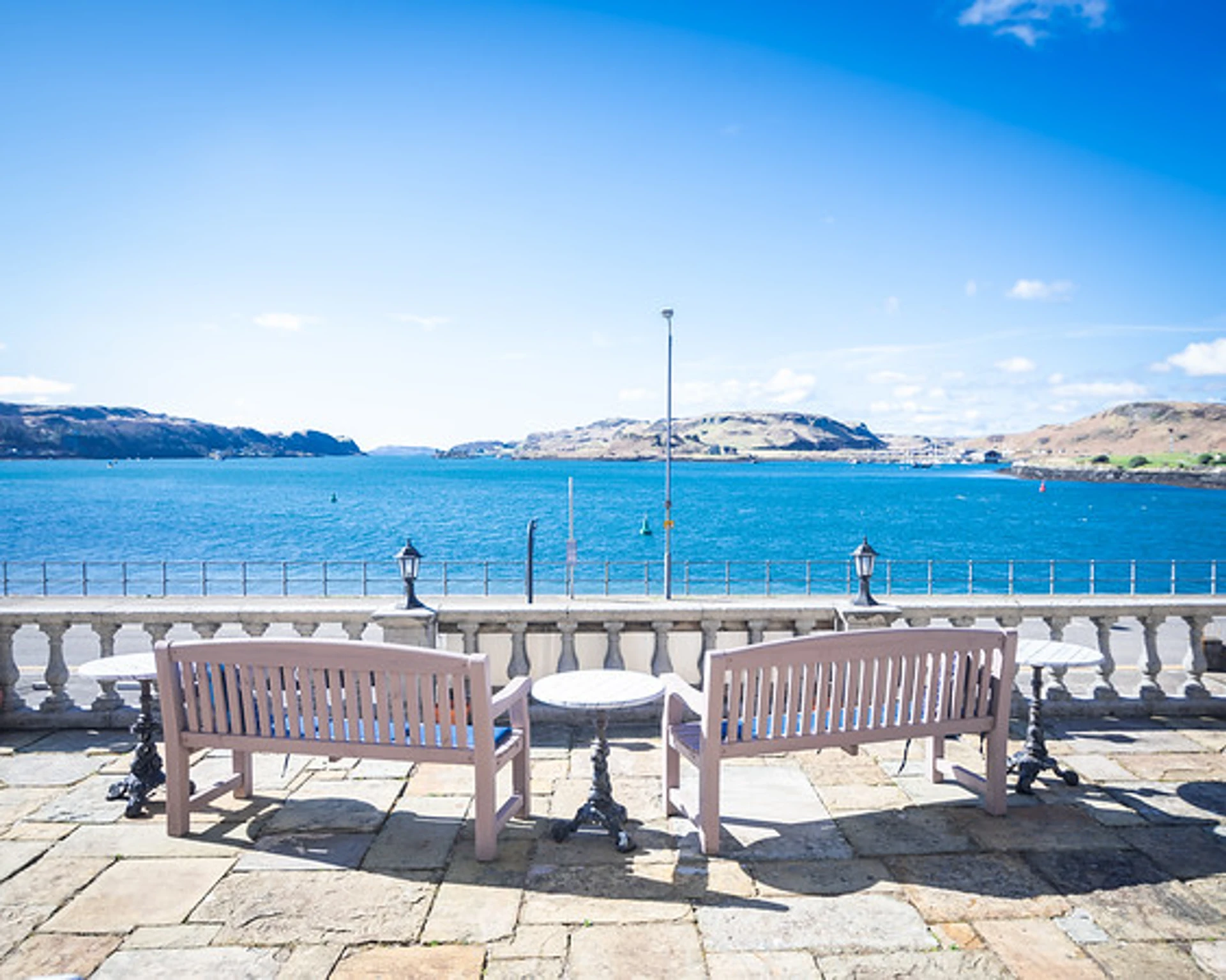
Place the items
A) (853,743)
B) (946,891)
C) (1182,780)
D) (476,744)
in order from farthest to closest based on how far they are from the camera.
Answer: (1182,780)
(853,743)
(476,744)
(946,891)

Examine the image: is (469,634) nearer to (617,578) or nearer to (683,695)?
(683,695)

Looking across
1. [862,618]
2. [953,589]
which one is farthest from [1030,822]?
[953,589]

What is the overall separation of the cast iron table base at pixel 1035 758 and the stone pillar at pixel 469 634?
3.62 metres

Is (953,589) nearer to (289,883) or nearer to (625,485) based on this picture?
(289,883)

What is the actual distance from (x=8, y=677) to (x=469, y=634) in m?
3.26

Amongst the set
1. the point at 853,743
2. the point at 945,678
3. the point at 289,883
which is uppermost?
the point at 945,678

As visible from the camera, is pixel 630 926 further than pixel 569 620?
No

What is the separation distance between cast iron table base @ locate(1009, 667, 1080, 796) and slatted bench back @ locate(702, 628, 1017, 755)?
69 cm

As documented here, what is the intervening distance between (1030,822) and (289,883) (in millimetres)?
3707

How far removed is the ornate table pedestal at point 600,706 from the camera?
392 centimetres

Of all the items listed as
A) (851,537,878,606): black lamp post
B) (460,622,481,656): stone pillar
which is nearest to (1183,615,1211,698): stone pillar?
(851,537,878,606): black lamp post

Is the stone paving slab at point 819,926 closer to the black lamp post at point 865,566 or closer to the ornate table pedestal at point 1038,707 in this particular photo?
the ornate table pedestal at point 1038,707

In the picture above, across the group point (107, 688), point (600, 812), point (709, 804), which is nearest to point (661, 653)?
point (600, 812)

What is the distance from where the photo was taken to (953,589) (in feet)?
124
